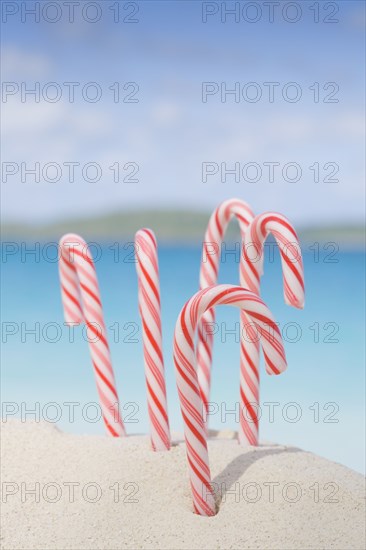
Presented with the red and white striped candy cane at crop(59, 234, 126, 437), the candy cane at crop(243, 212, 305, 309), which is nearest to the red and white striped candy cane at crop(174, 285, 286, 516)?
the candy cane at crop(243, 212, 305, 309)

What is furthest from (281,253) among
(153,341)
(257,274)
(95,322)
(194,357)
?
(95,322)

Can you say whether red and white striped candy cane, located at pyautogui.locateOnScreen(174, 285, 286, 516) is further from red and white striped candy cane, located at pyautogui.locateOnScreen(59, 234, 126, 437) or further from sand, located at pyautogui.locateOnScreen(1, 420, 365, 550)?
red and white striped candy cane, located at pyautogui.locateOnScreen(59, 234, 126, 437)

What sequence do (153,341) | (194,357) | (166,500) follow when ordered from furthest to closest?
(153,341)
(166,500)
(194,357)

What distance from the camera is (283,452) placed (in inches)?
243

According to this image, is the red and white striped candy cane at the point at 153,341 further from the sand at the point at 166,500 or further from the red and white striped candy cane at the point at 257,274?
the red and white striped candy cane at the point at 257,274

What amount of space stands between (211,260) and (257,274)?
0.38 meters

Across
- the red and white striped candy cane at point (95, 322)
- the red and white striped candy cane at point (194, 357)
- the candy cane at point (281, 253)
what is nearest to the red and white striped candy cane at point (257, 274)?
the candy cane at point (281, 253)

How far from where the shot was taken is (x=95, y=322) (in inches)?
251

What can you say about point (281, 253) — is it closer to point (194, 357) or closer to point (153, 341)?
point (194, 357)

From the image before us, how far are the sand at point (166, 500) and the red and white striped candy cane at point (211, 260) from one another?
52 centimetres

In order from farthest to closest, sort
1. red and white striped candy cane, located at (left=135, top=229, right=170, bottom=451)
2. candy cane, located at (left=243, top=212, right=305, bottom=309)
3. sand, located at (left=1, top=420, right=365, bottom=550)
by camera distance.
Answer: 1. red and white striped candy cane, located at (left=135, top=229, right=170, bottom=451)
2. candy cane, located at (left=243, top=212, right=305, bottom=309)
3. sand, located at (left=1, top=420, right=365, bottom=550)

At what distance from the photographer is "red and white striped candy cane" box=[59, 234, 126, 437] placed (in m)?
6.38

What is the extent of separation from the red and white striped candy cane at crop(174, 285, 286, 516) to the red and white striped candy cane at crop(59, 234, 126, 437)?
3.73ft

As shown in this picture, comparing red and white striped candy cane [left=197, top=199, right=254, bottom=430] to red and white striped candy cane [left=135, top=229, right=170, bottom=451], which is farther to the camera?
red and white striped candy cane [left=197, top=199, right=254, bottom=430]
